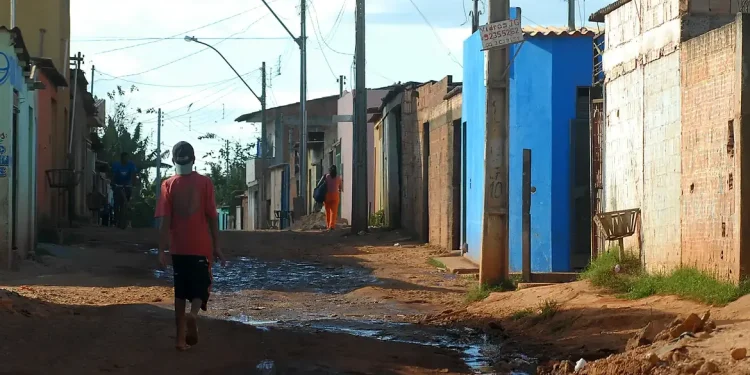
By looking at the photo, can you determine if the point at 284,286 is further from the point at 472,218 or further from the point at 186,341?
the point at 186,341

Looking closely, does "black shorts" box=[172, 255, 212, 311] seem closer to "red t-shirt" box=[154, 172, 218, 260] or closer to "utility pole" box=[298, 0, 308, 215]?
"red t-shirt" box=[154, 172, 218, 260]

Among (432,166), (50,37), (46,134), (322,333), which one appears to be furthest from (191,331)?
(50,37)

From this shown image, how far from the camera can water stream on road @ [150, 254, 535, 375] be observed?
9.51 m

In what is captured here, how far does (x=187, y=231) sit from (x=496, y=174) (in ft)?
19.0

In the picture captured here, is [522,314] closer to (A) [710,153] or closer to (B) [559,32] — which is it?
(A) [710,153]

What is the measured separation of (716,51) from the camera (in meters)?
10.6

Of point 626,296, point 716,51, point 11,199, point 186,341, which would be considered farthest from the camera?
point 11,199

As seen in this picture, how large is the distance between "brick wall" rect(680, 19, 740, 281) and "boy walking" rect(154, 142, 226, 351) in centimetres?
457

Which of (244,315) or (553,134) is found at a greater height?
(553,134)

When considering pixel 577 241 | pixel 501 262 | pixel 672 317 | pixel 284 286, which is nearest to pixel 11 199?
pixel 284 286

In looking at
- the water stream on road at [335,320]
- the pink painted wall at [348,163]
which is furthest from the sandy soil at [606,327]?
the pink painted wall at [348,163]

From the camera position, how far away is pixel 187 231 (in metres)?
8.76

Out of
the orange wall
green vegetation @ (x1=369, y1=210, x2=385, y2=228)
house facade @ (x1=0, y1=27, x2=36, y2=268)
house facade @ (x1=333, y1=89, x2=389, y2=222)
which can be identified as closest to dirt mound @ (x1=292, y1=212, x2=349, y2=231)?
house facade @ (x1=333, y1=89, x2=389, y2=222)

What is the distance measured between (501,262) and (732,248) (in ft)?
13.4
